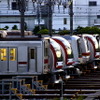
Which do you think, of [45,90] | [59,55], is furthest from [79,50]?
[45,90]

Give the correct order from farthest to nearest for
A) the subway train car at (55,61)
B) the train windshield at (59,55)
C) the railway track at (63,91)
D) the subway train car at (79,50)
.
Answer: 1. the subway train car at (79,50)
2. the train windshield at (59,55)
3. the subway train car at (55,61)
4. the railway track at (63,91)

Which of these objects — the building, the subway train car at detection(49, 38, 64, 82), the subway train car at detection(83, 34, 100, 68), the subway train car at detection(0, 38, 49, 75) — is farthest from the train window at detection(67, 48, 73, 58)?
the building

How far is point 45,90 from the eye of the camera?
31297 millimetres

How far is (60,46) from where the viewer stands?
36.2 meters

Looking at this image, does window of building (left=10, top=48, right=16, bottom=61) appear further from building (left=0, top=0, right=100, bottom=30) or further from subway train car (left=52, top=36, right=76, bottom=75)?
building (left=0, top=0, right=100, bottom=30)

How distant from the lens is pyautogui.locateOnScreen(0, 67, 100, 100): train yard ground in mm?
27438

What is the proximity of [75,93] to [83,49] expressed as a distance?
43.0ft

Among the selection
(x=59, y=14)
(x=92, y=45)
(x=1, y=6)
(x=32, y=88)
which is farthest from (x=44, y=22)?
(x=32, y=88)

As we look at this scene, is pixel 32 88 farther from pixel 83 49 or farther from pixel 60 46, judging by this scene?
pixel 83 49

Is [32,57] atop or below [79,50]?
atop

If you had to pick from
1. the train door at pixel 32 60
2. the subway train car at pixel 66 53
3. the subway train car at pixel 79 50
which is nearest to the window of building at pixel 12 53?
the train door at pixel 32 60

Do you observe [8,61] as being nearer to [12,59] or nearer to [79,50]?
[12,59]

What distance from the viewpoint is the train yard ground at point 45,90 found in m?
27.4

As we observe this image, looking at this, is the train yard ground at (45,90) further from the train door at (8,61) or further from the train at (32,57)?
the train door at (8,61)
